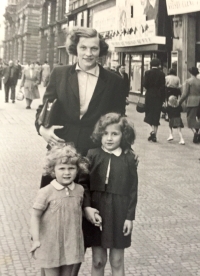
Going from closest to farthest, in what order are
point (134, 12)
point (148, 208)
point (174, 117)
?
1. point (148, 208)
2. point (174, 117)
3. point (134, 12)

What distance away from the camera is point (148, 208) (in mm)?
6504

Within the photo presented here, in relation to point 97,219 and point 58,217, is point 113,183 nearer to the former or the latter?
point 97,219

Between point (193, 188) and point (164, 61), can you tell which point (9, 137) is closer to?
point (193, 188)

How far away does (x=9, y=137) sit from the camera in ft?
40.7

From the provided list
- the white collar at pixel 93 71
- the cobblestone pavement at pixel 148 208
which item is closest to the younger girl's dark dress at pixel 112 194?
the white collar at pixel 93 71

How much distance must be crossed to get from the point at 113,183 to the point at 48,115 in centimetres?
70

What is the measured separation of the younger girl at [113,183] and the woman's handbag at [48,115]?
40 centimetres

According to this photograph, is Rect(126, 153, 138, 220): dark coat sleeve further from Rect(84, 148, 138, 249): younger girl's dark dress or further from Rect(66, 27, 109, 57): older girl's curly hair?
Rect(66, 27, 109, 57): older girl's curly hair

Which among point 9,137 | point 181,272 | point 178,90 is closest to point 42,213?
point 181,272

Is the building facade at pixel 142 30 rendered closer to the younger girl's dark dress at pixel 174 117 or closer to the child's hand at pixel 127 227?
the younger girl's dark dress at pixel 174 117

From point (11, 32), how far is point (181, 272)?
72784mm

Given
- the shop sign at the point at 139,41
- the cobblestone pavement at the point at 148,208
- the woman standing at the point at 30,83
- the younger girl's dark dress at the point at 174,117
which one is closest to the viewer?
the cobblestone pavement at the point at 148,208

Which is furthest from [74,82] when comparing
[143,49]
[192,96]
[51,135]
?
[143,49]

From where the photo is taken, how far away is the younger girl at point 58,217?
3.28 metres
